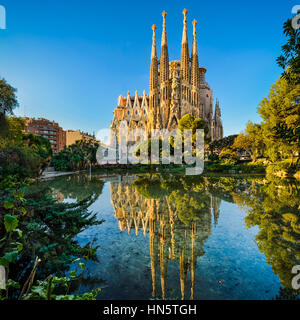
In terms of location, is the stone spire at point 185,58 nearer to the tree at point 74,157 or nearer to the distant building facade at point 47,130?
the tree at point 74,157

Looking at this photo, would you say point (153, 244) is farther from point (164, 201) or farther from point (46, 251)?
point (164, 201)

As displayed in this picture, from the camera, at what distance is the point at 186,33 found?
45.8m

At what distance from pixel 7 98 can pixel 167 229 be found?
549 inches

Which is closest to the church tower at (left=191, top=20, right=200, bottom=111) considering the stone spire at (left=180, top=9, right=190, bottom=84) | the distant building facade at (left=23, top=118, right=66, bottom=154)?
the stone spire at (left=180, top=9, right=190, bottom=84)

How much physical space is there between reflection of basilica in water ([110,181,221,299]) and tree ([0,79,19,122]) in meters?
10.3

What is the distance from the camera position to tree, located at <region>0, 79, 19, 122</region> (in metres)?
12.0

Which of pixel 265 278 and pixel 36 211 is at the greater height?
pixel 36 211

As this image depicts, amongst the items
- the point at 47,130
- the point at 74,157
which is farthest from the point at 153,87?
the point at 47,130

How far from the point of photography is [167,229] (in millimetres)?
Result: 5660

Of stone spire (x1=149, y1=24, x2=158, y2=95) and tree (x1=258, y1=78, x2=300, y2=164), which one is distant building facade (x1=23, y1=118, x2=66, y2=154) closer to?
stone spire (x1=149, y1=24, x2=158, y2=95)

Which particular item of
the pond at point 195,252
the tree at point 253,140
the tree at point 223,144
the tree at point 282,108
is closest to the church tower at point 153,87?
the tree at point 223,144

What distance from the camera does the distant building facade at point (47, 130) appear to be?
59688mm
